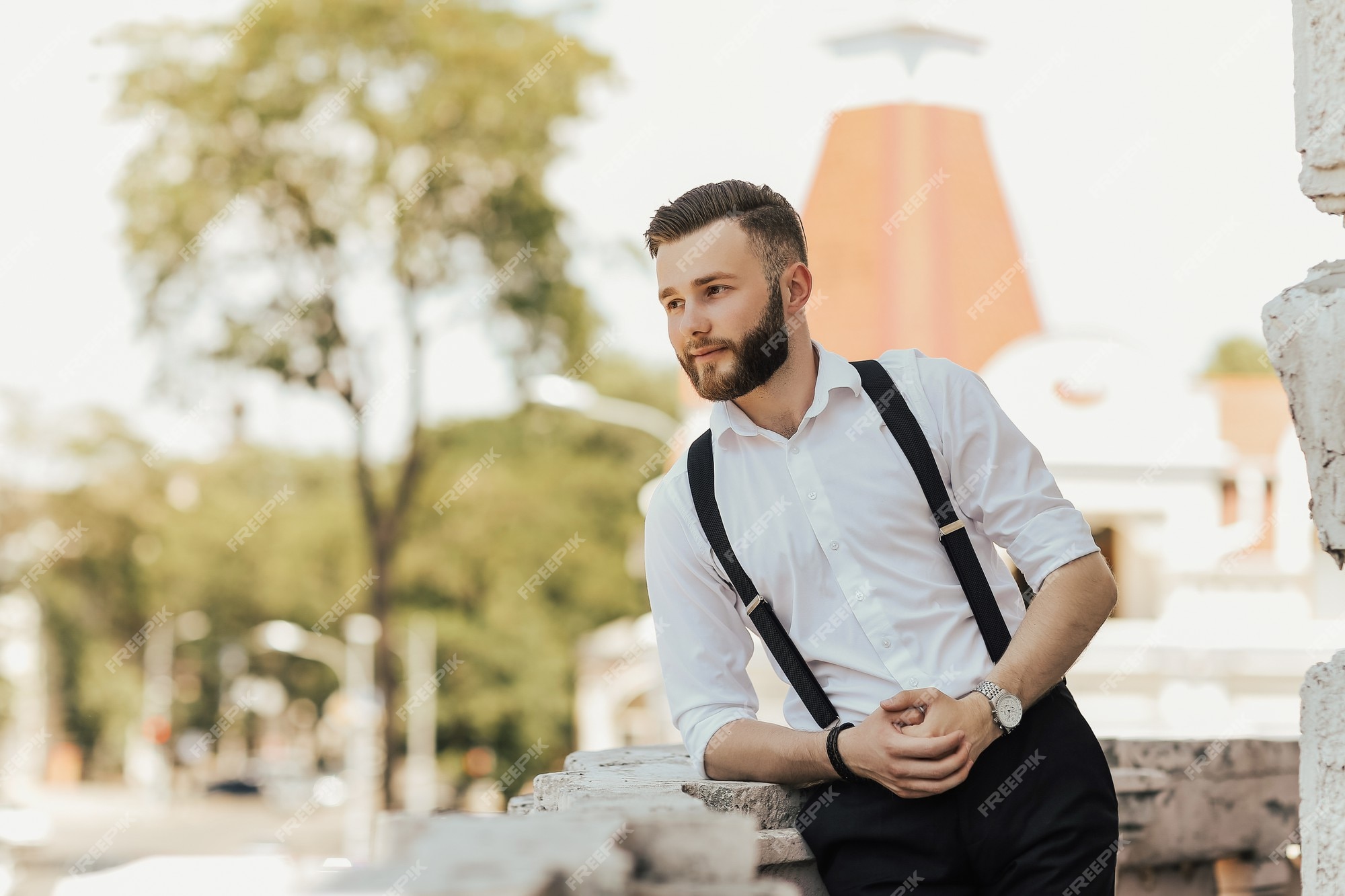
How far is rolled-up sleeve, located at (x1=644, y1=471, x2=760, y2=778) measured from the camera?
2.67m

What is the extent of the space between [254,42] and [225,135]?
3.32ft

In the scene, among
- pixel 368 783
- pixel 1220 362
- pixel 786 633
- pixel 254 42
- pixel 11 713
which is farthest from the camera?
pixel 1220 362

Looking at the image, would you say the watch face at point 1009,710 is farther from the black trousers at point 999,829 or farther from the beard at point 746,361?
the beard at point 746,361

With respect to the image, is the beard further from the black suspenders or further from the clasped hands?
the clasped hands

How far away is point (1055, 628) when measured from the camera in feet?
8.04

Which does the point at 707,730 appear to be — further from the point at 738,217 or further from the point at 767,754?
the point at 738,217

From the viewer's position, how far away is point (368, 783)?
32.5m

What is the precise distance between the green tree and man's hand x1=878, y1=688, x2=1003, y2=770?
1375cm

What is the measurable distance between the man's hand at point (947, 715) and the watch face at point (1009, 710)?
0.02m

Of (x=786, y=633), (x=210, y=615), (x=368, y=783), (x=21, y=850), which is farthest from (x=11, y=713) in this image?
(x=786, y=633)

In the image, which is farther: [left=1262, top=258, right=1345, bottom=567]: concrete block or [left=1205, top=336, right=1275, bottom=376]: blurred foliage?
[left=1205, top=336, right=1275, bottom=376]: blurred foliage

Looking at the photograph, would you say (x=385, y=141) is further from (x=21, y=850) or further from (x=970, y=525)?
(x=970, y=525)

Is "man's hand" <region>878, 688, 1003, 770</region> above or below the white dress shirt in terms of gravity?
below

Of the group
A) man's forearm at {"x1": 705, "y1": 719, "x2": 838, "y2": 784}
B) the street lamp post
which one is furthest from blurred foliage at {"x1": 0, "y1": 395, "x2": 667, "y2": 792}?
man's forearm at {"x1": 705, "y1": 719, "x2": 838, "y2": 784}
